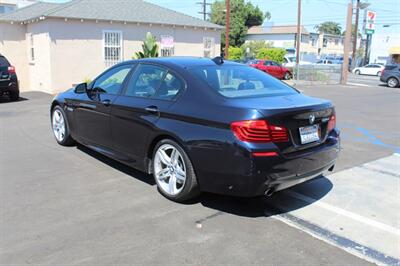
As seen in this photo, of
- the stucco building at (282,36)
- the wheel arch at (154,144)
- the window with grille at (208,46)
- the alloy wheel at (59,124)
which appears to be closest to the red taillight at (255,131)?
the wheel arch at (154,144)

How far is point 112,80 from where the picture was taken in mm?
5469

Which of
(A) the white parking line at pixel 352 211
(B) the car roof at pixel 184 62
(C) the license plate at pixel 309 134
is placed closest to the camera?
(A) the white parking line at pixel 352 211

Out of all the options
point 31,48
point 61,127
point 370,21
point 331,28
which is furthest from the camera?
point 331,28

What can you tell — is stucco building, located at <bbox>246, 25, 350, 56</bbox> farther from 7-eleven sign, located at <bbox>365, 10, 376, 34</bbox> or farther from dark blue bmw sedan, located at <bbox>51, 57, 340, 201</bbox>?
dark blue bmw sedan, located at <bbox>51, 57, 340, 201</bbox>

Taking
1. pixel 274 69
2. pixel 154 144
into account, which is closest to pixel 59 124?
pixel 154 144

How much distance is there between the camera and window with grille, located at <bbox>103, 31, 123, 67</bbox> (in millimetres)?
18453

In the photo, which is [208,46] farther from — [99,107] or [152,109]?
[152,109]

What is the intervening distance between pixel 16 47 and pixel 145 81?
53.6ft

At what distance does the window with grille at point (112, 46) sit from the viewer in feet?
60.5

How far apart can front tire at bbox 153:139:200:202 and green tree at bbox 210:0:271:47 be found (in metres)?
55.1

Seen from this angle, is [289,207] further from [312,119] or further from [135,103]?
[135,103]

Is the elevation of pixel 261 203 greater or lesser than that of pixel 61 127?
lesser

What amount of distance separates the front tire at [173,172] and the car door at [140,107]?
0.24m

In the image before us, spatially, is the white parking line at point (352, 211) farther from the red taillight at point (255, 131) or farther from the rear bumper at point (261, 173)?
the red taillight at point (255, 131)
